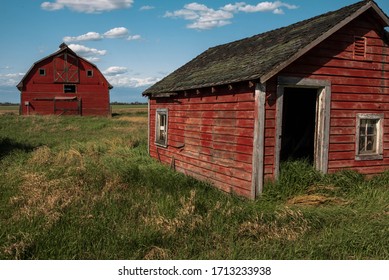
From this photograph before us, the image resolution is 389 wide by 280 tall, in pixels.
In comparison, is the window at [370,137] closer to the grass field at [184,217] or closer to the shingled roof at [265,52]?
the grass field at [184,217]

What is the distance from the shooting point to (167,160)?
41.0 feet

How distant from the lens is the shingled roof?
765 cm

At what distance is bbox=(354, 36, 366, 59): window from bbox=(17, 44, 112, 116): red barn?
3145cm

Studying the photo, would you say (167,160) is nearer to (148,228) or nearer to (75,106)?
(148,228)

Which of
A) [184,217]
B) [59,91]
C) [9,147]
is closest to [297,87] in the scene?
[184,217]

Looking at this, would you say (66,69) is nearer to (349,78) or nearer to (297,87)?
(297,87)

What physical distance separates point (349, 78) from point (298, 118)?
314 cm

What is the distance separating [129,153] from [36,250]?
9.32 metres

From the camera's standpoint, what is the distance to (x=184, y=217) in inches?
237

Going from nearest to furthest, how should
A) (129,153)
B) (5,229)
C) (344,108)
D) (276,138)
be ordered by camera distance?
(5,229)
(276,138)
(344,108)
(129,153)

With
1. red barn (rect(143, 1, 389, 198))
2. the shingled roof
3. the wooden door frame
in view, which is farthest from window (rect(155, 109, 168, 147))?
the wooden door frame

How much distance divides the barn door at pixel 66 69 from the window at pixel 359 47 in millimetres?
31527

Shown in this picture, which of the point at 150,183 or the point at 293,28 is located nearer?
the point at 150,183

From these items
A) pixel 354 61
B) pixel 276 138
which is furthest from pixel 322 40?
pixel 276 138
